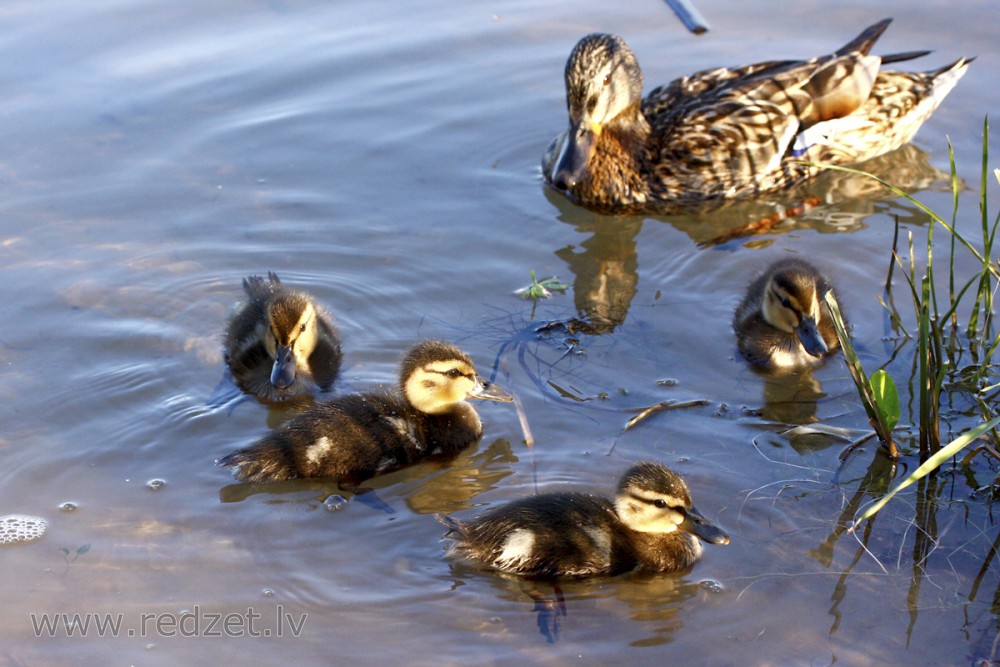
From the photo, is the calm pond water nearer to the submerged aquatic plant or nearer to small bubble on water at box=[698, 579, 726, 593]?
small bubble on water at box=[698, 579, 726, 593]

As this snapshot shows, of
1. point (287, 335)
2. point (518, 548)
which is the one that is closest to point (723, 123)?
point (287, 335)

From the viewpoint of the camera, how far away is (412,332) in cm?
514

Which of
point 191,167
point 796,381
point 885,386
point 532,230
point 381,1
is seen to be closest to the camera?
point 885,386

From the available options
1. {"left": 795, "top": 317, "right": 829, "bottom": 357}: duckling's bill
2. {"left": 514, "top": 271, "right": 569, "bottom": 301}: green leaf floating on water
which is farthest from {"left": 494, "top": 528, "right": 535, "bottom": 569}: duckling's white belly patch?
{"left": 514, "top": 271, "right": 569, "bottom": 301}: green leaf floating on water

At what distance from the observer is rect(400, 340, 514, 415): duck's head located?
441 cm

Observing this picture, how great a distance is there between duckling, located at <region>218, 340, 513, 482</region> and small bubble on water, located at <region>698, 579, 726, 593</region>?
1.11 meters

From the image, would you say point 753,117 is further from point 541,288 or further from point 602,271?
point 541,288

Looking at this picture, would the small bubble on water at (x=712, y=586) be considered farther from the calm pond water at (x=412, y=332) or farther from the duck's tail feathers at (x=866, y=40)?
the duck's tail feathers at (x=866, y=40)

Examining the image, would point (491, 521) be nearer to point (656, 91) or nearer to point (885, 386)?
point (885, 386)

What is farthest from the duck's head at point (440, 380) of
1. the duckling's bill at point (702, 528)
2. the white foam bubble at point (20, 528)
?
the white foam bubble at point (20, 528)

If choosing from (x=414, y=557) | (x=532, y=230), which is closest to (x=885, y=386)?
(x=414, y=557)

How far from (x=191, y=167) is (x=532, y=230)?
188cm

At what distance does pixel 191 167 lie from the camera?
6449 mm

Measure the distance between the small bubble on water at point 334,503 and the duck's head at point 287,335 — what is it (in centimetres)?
68
